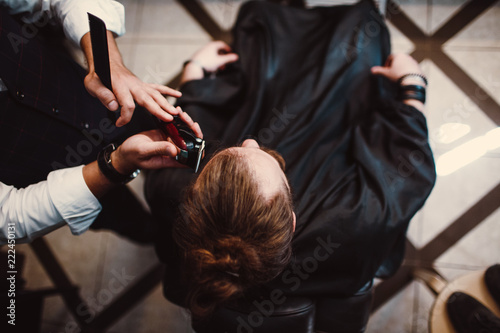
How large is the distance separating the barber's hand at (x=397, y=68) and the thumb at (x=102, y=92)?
3.41 ft

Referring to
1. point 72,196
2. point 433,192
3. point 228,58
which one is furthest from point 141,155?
point 433,192

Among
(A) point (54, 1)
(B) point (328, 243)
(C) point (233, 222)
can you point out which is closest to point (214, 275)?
(C) point (233, 222)

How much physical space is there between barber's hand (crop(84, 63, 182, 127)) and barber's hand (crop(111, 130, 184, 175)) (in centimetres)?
7

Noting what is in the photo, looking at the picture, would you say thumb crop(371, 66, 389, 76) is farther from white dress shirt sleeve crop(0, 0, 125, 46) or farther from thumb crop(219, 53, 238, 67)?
white dress shirt sleeve crop(0, 0, 125, 46)

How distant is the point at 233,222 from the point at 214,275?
16 centimetres

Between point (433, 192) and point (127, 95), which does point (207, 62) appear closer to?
point (127, 95)

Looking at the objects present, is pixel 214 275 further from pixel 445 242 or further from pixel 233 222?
pixel 445 242

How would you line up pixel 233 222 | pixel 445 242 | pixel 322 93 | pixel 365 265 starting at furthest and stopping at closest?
1. pixel 445 242
2. pixel 322 93
3. pixel 365 265
4. pixel 233 222

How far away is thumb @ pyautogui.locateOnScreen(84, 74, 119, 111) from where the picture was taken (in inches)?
32.3

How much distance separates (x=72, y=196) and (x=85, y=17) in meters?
0.57

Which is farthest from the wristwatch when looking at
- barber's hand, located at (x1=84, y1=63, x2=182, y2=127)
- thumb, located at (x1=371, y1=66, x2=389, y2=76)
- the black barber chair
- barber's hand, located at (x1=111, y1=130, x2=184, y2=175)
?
thumb, located at (x1=371, y1=66, x2=389, y2=76)

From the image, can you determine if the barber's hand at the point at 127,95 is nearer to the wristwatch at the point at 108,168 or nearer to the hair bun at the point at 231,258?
the wristwatch at the point at 108,168

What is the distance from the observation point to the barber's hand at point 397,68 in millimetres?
1268

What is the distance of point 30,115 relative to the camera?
93 centimetres
